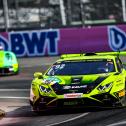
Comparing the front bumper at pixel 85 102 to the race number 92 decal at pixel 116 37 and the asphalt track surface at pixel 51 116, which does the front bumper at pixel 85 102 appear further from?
the race number 92 decal at pixel 116 37

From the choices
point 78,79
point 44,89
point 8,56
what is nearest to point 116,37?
point 8,56

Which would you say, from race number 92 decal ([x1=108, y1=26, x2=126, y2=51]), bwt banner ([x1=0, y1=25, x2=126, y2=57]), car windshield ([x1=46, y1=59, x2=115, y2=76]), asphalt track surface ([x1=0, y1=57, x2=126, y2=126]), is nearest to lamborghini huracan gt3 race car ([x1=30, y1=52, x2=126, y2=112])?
car windshield ([x1=46, y1=59, x2=115, y2=76])

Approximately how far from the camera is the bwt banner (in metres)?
29.9

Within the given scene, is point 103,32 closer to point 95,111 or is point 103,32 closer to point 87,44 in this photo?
point 87,44

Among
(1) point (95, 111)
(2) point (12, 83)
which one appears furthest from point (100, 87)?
(2) point (12, 83)

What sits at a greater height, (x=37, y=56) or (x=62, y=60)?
(x=62, y=60)

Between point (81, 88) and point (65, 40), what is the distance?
60.9 ft

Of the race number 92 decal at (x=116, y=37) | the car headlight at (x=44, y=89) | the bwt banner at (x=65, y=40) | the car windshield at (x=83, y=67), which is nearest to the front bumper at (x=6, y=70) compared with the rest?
the bwt banner at (x=65, y=40)

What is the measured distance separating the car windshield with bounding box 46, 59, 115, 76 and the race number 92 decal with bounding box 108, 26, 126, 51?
1659 cm

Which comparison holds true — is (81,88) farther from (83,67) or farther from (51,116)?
(83,67)

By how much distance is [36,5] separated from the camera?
140 ft

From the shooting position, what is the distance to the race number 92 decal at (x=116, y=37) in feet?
98.2

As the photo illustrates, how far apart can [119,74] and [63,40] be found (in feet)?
59.1

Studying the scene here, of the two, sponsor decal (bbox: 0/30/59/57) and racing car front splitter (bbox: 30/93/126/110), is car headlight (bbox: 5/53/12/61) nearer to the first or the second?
sponsor decal (bbox: 0/30/59/57)
